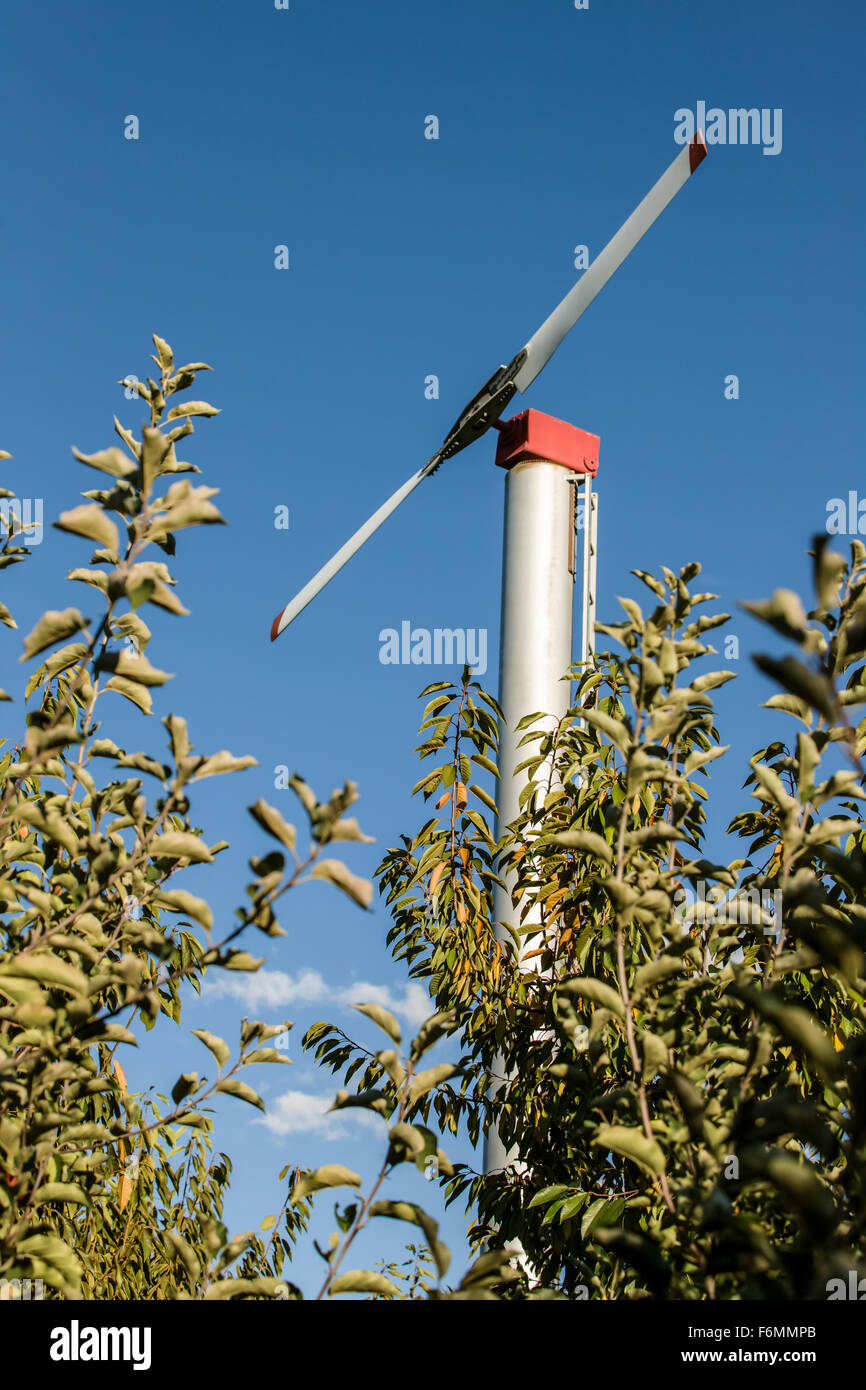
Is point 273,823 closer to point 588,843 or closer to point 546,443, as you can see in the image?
point 588,843

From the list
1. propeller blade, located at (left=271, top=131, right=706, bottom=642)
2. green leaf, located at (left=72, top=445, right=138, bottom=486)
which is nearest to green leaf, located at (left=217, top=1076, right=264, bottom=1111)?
green leaf, located at (left=72, top=445, right=138, bottom=486)

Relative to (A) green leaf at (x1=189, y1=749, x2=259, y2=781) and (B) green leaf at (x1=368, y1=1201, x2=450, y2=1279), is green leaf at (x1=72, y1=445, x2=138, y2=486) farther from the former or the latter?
(B) green leaf at (x1=368, y1=1201, x2=450, y2=1279)

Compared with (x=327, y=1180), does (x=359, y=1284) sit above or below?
below

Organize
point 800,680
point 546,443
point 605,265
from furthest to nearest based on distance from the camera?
point 605,265 < point 546,443 < point 800,680

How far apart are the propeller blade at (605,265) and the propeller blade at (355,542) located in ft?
4.11

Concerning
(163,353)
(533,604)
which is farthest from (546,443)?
(163,353)

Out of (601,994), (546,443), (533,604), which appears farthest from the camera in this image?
(546,443)

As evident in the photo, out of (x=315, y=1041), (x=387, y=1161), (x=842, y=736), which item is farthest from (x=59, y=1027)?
(x=315, y=1041)

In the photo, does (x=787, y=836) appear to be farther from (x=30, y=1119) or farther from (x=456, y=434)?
(x=456, y=434)

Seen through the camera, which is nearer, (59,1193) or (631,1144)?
(631,1144)

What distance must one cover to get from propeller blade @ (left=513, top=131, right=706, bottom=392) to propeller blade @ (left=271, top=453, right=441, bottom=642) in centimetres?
125

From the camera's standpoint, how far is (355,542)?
35.1 feet

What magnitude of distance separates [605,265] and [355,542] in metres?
3.31
